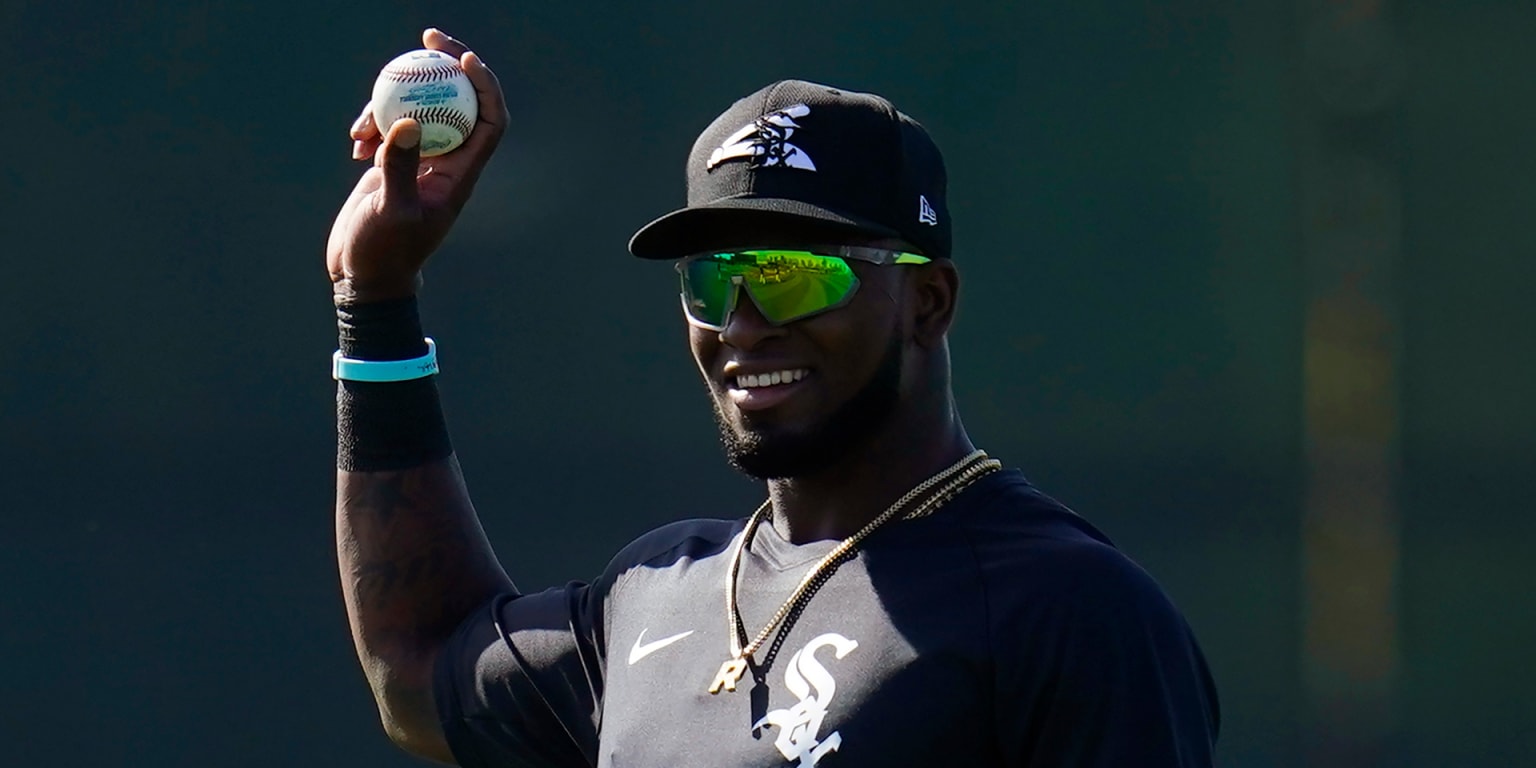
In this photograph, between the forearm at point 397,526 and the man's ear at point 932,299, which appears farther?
the forearm at point 397,526

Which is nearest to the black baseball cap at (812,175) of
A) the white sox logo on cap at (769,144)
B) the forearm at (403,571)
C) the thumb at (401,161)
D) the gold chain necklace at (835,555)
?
the white sox logo on cap at (769,144)

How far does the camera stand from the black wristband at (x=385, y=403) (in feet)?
9.24

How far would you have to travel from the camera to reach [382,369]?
282cm

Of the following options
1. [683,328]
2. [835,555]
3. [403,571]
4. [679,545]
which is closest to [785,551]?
[835,555]

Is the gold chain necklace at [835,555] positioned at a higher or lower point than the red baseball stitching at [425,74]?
lower

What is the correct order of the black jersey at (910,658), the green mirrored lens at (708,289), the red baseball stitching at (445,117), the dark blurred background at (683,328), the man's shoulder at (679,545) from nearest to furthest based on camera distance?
the black jersey at (910,658)
the green mirrored lens at (708,289)
the man's shoulder at (679,545)
the red baseball stitching at (445,117)
the dark blurred background at (683,328)

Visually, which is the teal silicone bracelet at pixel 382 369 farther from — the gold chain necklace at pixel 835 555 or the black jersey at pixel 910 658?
the gold chain necklace at pixel 835 555

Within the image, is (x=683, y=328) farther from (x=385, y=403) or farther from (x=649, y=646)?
(x=649, y=646)

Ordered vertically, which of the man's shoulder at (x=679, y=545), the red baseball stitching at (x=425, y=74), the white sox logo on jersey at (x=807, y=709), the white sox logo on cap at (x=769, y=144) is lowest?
the white sox logo on jersey at (x=807, y=709)

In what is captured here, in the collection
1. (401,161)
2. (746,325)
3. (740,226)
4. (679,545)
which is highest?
(401,161)

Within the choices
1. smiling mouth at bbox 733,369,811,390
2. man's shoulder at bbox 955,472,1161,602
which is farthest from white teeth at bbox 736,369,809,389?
man's shoulder at bbox 955,472,1161,602

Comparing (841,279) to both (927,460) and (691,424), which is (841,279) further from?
(691,424)

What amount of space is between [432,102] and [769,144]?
601 millimetres

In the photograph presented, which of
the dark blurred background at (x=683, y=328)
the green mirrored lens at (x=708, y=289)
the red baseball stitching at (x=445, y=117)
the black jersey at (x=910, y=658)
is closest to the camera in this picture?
the black jersey at (x=910, y=658)
